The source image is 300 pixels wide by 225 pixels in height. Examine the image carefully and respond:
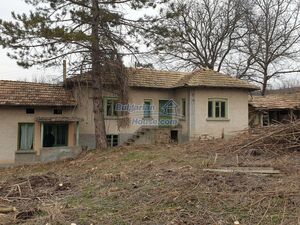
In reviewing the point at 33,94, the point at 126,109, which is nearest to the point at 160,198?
the point at 126,109

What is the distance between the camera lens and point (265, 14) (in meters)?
39.4

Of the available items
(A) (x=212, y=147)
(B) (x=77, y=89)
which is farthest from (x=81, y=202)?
(B) (x=77, y=89)

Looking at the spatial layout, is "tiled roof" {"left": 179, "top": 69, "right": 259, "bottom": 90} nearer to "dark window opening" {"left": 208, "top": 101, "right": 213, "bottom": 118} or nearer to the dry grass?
"dark window opening" {"left": 208, "top": 101, "right": 213, "bottom": 118}

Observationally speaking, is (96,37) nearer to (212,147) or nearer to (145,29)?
(145,29)

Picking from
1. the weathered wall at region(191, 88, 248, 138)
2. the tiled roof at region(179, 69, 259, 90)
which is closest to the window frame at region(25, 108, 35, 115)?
the tiled roof at region(179, 69, 259, 90)

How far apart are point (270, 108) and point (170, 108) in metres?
8.61

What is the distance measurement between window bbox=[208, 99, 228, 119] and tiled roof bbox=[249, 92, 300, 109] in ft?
15.9

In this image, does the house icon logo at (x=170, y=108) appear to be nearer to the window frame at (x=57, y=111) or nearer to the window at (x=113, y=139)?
the window at (x=113, y=139)

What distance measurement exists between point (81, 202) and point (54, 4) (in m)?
13.7

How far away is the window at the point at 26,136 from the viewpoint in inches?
853

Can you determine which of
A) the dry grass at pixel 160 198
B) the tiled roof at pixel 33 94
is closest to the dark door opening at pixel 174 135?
the tiled roof at pixel 33 94

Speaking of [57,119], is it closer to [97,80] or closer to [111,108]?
[97,80]

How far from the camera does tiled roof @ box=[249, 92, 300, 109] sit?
29266 mm

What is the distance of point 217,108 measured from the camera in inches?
995
